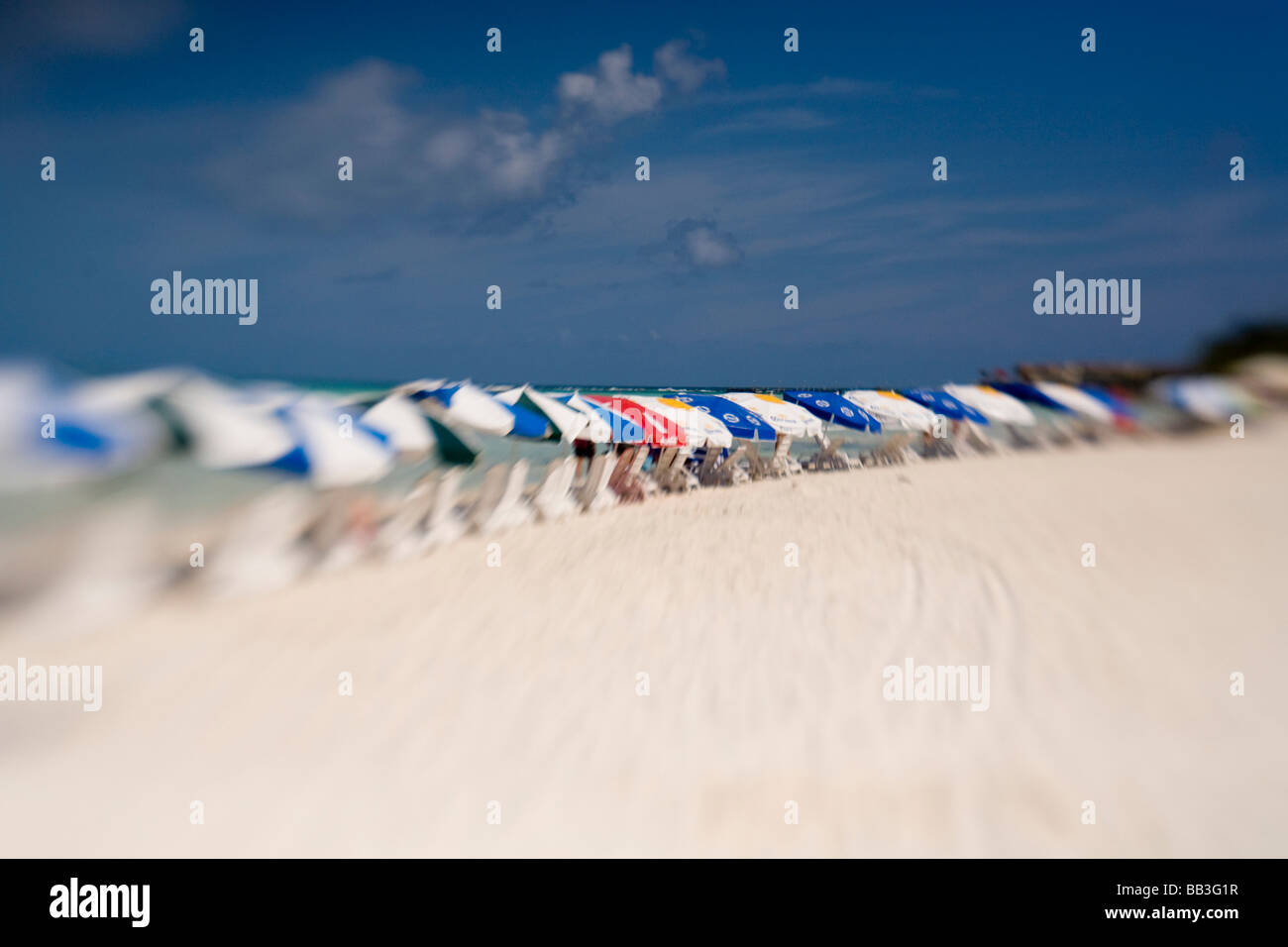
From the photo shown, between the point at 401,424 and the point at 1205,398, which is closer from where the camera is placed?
the point at 401,424

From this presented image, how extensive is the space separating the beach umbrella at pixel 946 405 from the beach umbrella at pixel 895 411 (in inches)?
8.2

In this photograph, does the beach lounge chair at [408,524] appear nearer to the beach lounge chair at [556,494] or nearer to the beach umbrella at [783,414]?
the beach lounge chair at [556,494]

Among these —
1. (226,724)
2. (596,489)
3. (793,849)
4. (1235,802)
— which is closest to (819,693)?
(793,849)

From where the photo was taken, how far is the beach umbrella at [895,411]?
49.7ft

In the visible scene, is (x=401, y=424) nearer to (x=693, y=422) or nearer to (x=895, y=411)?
(x=693, y=422)

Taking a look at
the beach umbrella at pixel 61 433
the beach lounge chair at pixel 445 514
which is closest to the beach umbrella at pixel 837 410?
the beach lounge chair at pixel 445 514

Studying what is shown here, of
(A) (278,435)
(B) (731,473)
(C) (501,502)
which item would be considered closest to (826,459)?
(B) (731,473)

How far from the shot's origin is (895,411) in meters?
15.5

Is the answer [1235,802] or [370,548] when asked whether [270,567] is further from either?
[1235,802]

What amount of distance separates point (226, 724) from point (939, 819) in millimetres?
2701

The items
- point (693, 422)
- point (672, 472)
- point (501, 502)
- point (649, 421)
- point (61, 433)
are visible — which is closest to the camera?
point (61, 433)

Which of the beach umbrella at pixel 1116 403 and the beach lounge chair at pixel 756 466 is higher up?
the beach umbrella at pixel 1116 403

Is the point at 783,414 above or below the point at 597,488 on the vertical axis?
above

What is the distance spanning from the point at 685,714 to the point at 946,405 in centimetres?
1394
